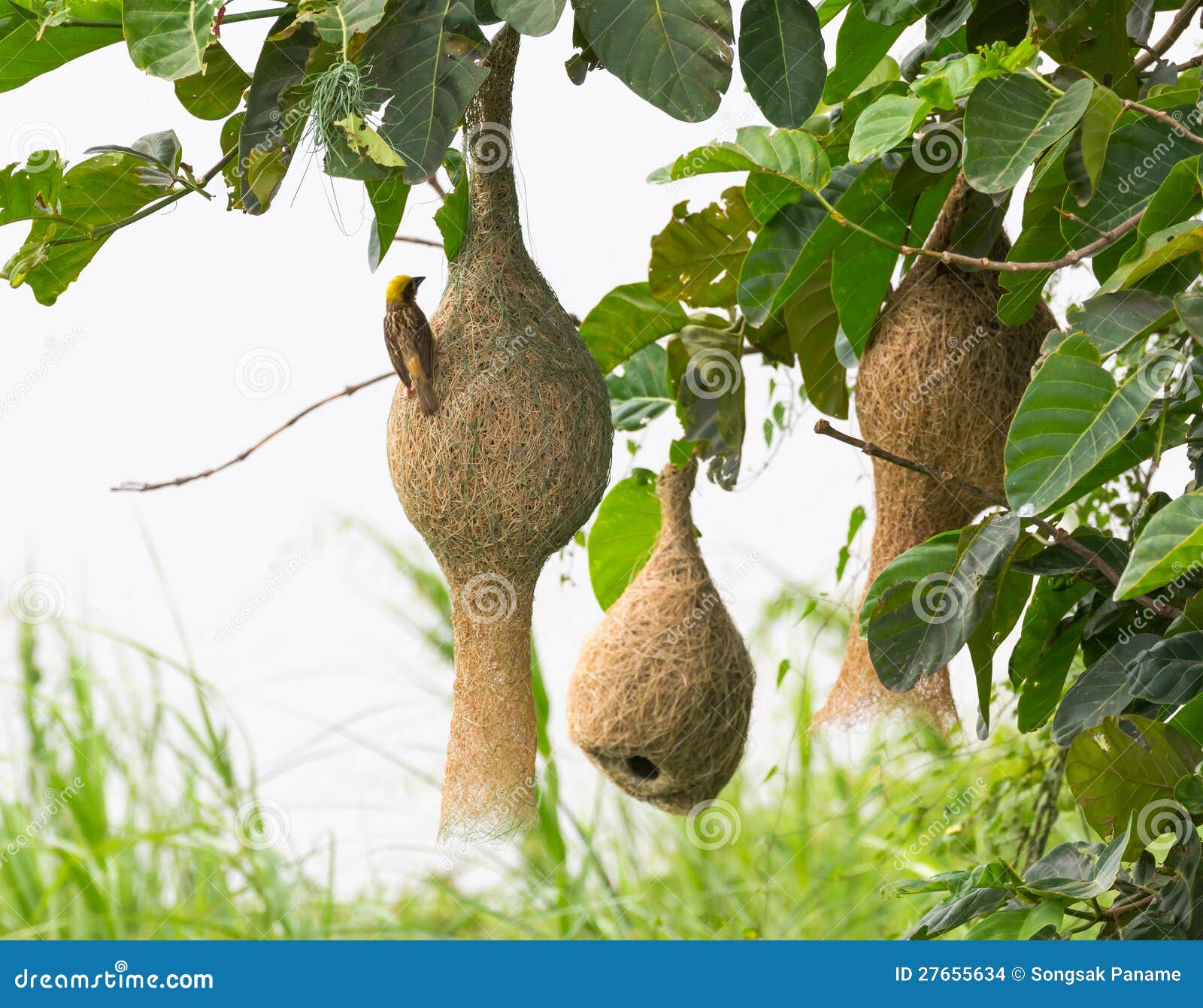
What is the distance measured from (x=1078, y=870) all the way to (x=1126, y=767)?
0.37 feet

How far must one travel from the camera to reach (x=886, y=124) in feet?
→ 3.49

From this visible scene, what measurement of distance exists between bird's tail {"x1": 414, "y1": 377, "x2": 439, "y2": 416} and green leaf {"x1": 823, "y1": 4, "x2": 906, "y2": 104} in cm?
65

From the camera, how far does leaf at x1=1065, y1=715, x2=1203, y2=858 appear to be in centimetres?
110

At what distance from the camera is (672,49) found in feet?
3.24

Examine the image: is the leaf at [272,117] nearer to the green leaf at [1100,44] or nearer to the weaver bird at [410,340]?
the weaver bird at [410,340]

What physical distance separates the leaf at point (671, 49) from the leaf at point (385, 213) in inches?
9.9

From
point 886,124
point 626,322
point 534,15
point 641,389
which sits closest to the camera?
point 534,15

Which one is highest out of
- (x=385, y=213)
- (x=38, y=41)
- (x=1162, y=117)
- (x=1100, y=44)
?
(x=38, y=41)

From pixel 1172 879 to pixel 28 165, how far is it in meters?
1.28

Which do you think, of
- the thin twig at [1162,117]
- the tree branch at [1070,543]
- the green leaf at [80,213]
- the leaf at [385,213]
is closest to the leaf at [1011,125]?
the thin twig at [1162,117]

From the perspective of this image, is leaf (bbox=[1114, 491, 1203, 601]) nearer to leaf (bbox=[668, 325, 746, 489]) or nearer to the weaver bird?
the weaver bird

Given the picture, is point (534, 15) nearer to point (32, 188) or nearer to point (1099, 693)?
point (32, 188)

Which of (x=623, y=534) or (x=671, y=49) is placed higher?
(x=671, y=49)

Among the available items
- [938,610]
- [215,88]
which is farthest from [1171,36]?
[215,88]
